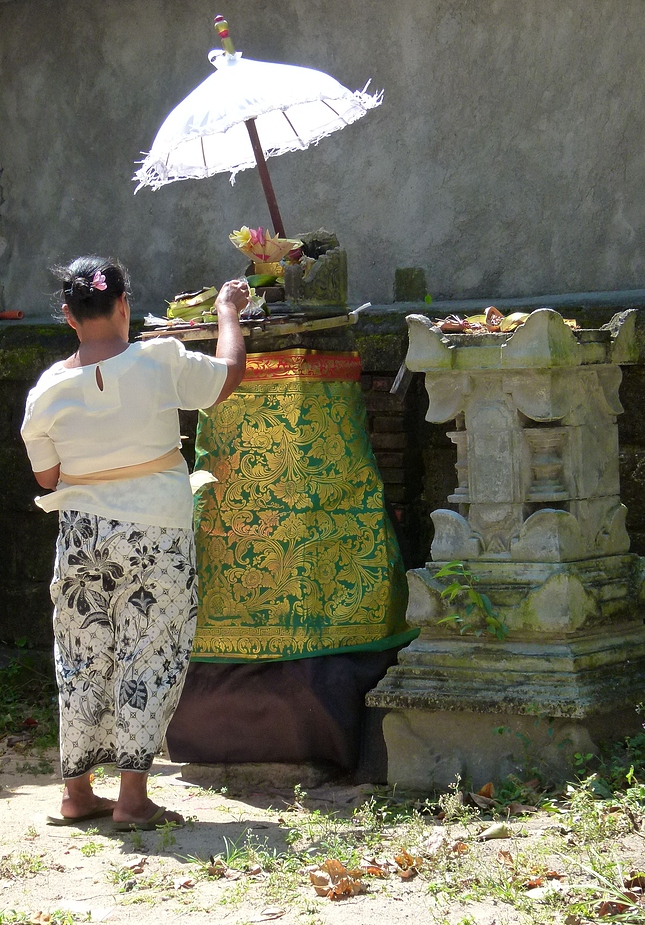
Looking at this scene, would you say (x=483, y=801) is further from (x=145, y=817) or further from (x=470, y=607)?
(x=145, y=817)

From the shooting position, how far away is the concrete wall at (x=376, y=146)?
17.0ft

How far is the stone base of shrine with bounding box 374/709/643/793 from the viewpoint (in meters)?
3.98

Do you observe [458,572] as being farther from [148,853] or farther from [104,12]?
[104,12]

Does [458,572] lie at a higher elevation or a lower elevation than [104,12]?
lower

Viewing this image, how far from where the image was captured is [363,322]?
5.50 m

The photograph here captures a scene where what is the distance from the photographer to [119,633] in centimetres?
399

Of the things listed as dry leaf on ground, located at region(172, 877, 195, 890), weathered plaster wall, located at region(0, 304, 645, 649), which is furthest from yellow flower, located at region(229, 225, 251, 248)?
dry leaf on ground, located at region(172, 877, 195, 890)

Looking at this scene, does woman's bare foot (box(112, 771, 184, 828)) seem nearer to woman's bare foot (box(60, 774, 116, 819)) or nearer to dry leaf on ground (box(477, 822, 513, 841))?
woman's bare foot (box(60, 774, 116, 819))

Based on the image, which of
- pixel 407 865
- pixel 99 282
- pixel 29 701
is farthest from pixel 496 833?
pixel 29 701

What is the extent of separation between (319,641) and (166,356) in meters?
1.19

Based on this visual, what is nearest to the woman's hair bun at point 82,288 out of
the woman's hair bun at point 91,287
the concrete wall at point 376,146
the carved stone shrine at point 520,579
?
the woman's hair bun at point 91,287

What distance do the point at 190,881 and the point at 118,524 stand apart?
1106mm

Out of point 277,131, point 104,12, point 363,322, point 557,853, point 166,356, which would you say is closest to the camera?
point 557,853

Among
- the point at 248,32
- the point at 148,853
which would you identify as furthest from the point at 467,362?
the point at 248,32
